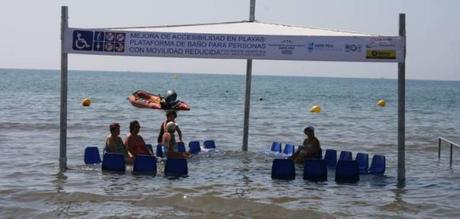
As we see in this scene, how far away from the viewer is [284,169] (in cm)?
1316

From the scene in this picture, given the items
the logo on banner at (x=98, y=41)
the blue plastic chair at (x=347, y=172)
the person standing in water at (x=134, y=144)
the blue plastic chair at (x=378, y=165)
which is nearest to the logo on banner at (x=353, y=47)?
the blue plastic chair at (x=347, y=172)

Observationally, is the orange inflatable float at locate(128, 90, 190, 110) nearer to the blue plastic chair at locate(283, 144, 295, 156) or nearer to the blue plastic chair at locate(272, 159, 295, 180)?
the blue plastic chair at locate(283, 144, 295, 156)

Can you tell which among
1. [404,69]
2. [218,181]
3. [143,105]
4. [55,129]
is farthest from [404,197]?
[143,105]

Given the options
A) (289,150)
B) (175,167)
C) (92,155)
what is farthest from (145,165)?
(289,150)

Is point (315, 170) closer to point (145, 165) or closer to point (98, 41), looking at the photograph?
point (145, 165)

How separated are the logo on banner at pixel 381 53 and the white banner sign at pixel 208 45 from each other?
0.18 m

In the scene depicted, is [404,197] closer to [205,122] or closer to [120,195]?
[120,195]

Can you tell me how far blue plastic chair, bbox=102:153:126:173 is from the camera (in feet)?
43.6

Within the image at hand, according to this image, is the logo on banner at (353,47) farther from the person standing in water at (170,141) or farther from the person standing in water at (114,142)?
the person standing in water at (114,142)

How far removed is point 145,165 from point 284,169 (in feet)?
8.66

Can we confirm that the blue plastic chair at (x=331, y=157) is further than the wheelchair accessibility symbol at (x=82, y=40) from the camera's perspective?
Yes

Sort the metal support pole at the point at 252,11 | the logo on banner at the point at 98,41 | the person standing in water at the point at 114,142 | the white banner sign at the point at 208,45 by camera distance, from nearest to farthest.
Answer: the white banner sign at the point at 208,45 → the logo on banner at the point at 98,41 → the person standing in water at the point at 114,142 → the metal support pole at the point at 252,11

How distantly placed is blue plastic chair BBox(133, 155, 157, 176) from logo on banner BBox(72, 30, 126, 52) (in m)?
2.20

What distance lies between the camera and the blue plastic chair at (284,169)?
13.1 meters
